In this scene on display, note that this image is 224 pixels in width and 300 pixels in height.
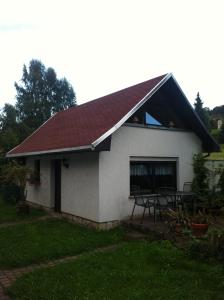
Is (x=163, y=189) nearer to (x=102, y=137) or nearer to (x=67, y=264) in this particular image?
(x=102, y=137)

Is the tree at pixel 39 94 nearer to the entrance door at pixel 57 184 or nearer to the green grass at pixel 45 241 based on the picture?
the entrance door at pixel 57 184

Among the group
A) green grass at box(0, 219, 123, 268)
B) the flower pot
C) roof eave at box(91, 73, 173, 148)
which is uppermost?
roof eave at box(91, 73, 173, 148)

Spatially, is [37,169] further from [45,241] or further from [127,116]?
[45,241]

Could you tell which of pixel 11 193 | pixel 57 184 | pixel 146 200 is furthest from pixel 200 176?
pixel 11 193

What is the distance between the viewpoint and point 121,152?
10.1 m

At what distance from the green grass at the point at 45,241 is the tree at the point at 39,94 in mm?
27063

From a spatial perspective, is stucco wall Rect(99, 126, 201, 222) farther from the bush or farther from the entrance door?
the bush

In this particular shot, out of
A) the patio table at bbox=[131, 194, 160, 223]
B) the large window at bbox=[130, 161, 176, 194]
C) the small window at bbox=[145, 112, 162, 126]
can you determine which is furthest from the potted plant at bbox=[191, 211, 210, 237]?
the small window at bbox=[145, 112, 162, 126]

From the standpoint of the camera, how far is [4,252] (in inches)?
282

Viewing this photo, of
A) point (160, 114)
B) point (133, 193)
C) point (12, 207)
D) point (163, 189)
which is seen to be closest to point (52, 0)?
point (160, 114)

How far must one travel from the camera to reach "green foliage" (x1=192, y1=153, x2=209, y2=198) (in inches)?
453

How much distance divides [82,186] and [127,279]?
16.9 feet

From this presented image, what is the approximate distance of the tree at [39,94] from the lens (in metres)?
36.5

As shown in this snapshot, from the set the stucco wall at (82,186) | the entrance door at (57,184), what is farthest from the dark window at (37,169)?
the stucco wall at (82,186)
